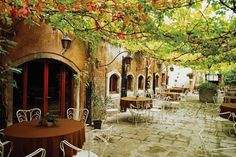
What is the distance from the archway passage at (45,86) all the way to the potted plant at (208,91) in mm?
9919

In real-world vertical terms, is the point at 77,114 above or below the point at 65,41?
below

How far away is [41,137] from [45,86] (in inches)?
103

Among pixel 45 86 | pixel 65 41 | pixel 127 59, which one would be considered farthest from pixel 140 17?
pixel 127 59

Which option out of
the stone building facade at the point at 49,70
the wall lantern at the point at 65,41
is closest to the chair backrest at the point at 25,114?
the stone building facade at the point at 49,70

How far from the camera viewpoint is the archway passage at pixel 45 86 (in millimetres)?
5441

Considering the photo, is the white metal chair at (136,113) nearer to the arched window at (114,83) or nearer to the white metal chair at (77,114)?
the arched window at (114,83)

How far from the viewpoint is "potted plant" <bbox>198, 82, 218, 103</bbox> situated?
14.0 metres

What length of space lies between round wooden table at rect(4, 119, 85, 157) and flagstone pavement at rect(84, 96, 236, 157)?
1296 mm

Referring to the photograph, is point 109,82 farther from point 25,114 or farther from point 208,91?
point 208,91

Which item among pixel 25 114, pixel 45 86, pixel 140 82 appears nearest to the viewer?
pixel 25 114

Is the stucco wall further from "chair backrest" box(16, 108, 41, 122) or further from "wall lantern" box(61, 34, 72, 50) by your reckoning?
"chair backrest" box(16, 108, 41, 122)

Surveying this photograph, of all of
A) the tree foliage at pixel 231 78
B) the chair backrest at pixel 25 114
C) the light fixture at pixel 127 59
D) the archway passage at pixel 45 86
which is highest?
the light fixture at pixel 127 59

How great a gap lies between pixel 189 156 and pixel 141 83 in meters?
Result: 7.97

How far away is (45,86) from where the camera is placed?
5.80 meters
